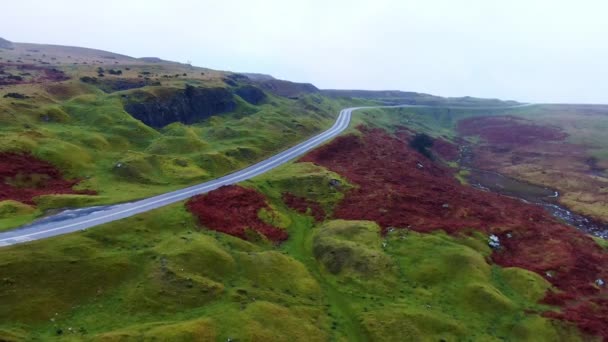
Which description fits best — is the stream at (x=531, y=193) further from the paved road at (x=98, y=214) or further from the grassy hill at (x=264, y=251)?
the paved road at (x=98, y=214)

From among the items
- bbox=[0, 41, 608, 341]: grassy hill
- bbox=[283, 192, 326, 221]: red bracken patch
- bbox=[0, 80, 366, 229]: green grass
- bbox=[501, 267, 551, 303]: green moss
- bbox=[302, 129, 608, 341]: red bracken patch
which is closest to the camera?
bbox=[0, 41, 608, 341]: grassy hill

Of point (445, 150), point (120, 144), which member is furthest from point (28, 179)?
point (445, 150)

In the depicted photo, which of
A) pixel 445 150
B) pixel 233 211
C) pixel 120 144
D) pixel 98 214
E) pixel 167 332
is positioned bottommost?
pixel 167 332

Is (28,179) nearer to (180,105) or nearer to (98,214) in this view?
(98,214)

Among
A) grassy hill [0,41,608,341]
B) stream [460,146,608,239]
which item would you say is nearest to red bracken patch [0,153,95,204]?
grassy hill [0,41,608,341]

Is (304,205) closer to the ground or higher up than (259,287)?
higher up

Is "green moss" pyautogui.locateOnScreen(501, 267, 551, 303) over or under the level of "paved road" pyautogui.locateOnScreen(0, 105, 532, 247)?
under

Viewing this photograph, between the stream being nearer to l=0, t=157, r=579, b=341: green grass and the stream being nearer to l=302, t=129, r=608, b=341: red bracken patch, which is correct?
l=302, t=129, r=608, b=341: red bracken patch
